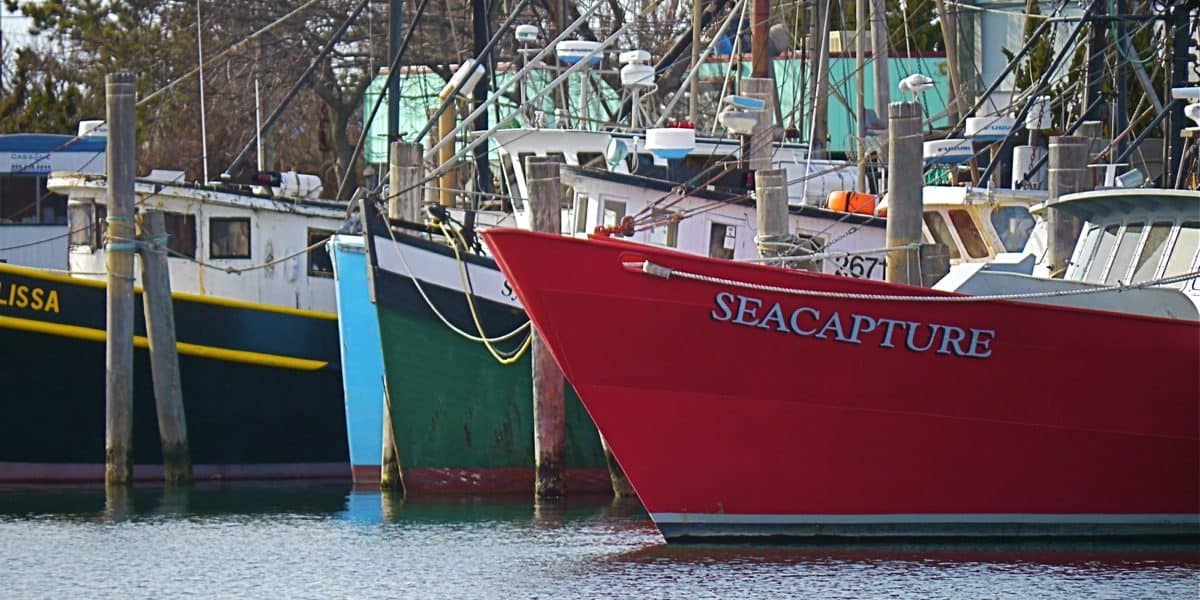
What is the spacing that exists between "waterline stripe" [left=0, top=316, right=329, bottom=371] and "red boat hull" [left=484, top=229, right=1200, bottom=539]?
7442mm

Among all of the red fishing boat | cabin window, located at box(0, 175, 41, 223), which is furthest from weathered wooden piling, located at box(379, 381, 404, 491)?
cabin window, located at box(0, 175, 41, 223)

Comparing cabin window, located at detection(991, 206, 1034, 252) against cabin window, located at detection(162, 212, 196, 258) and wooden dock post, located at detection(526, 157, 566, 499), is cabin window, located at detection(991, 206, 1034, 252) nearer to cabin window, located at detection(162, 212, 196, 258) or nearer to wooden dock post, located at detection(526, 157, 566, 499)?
wooden dock post, located at detection(526, 157, 566, 499)

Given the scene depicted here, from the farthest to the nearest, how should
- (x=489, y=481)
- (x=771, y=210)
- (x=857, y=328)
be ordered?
1. (x=489, y=481)
2. (x=771, y=210)
3. (x=857, y=328)

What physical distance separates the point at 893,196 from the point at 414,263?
519 centimetres

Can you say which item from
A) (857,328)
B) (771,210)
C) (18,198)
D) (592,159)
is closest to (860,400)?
(857,328)

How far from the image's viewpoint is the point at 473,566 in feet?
52.0

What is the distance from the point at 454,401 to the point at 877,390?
19.9 ft

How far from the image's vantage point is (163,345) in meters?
21.0

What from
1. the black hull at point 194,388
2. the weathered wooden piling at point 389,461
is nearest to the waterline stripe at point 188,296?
the black hull at point 194,388

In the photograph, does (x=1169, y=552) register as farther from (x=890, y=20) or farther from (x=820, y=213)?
(x=890, y=20)

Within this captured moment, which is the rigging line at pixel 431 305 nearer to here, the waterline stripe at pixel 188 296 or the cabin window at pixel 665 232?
the cabin window at pixel 665 232

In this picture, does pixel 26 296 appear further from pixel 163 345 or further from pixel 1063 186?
pixel 1063 186

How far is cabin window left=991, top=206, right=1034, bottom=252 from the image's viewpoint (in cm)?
1966

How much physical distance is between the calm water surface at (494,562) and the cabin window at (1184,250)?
6.49 ft
